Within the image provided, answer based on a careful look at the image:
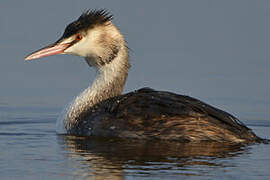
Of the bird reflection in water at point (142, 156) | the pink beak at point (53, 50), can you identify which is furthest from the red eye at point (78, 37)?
the bird reflection in water at point (142, 156)

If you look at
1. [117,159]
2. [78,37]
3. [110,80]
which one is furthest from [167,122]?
[78,37]

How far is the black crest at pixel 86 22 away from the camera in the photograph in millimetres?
12695

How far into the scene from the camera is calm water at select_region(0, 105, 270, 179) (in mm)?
9352

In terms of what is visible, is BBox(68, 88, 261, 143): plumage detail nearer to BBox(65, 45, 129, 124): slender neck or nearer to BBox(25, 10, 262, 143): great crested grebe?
BBox(25, 10, 262, 143): great crested grebe

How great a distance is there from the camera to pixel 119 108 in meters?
11.8

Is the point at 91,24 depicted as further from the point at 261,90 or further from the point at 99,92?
the point at 261,90

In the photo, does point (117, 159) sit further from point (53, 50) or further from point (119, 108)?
point (53, 50)

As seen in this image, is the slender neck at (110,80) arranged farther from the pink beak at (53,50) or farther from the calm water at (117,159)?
the calm water at (117,159)

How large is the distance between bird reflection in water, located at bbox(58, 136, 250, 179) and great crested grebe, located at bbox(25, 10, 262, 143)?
0.57 feet

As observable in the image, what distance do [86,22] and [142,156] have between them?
307cm

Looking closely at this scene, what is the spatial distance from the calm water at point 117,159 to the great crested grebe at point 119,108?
0.72ft

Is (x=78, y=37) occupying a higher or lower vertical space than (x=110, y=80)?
higher

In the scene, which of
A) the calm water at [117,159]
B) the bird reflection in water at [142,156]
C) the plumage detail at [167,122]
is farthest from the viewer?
the plumage detail at [167,122]

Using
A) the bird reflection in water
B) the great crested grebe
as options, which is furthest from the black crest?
the bird reflection in water
